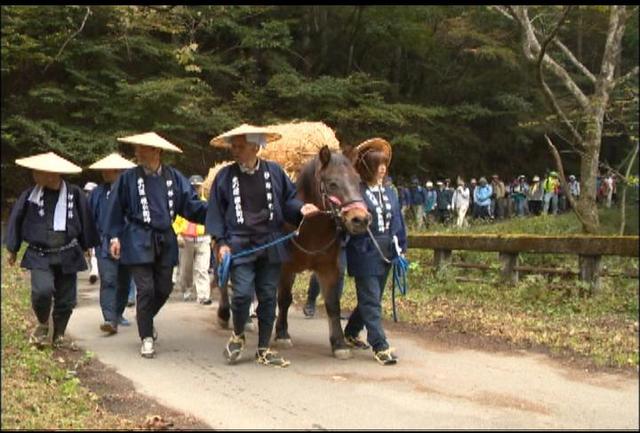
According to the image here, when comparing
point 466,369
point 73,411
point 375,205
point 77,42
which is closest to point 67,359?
point 73,411

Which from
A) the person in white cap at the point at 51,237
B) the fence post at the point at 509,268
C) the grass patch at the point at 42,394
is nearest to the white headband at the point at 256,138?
the person in white cap at the point at 51,237

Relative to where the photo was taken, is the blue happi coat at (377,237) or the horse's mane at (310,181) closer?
the blue happi coat at (377,237)

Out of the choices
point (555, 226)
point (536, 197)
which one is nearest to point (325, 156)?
point (555, 226)

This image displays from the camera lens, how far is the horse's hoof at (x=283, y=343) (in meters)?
8.08

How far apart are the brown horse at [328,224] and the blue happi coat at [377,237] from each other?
0.91ft

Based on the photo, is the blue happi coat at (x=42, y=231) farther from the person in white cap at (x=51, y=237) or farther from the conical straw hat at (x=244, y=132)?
the conical straw hat at (x=244, y=132)

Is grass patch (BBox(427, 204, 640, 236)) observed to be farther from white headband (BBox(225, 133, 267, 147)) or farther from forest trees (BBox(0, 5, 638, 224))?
white headband (BBox(225, 133, 267, 147))

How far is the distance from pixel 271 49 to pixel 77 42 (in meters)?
6.58

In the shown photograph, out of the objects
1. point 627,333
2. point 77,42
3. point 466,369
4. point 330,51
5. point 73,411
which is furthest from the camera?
point 330,51

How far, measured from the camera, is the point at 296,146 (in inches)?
376

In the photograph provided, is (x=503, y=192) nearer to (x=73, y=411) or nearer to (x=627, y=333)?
(x=627, y=333)

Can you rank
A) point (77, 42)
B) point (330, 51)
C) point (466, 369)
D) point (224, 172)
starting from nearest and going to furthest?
point (466, 369) < point (224, 172) < point (77, 42) < point (330, 51)

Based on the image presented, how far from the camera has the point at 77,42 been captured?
22734 millimetres

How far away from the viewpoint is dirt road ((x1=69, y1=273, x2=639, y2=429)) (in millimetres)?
5352
